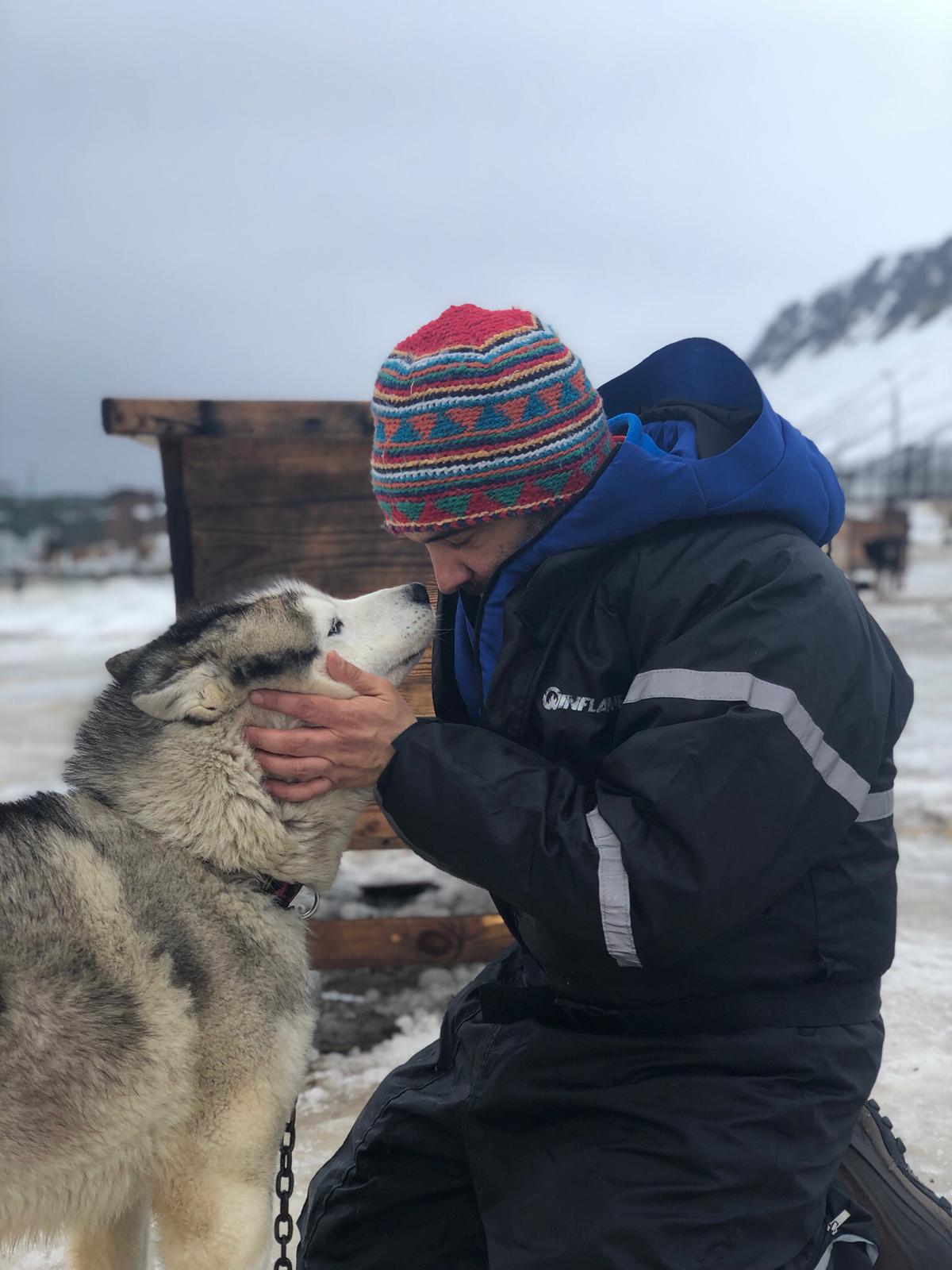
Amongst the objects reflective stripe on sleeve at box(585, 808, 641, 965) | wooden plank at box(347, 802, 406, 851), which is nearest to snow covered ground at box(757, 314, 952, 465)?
wooden plank at box(347, 802, 406, 851)

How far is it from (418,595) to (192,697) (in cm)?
57

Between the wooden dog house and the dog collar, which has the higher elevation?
the wooden dog house

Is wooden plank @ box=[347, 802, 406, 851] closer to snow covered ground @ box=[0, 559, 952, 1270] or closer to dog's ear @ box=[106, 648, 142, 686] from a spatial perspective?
snow covered ground @ box=[0, 559, 952, 1270]

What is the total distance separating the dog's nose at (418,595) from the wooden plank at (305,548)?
1.16 metres

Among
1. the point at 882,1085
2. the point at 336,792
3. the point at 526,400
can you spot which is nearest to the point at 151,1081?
the point at 336,792

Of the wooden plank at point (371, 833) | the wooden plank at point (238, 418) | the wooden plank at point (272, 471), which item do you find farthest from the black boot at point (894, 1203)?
the wooden plank at point (238, 418)

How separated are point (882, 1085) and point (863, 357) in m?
102

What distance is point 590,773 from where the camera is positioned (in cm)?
187

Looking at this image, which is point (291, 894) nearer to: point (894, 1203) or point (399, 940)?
point (894, 1203)

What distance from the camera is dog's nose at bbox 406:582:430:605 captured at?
237cm

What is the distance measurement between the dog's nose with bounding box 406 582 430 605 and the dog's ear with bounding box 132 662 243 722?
1.50 ft

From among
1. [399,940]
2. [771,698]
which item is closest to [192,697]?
[771,698]

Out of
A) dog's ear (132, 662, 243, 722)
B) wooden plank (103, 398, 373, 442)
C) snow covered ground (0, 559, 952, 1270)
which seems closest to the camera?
dog's ear (132, 662, 243, 722)

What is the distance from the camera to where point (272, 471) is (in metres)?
3.60
